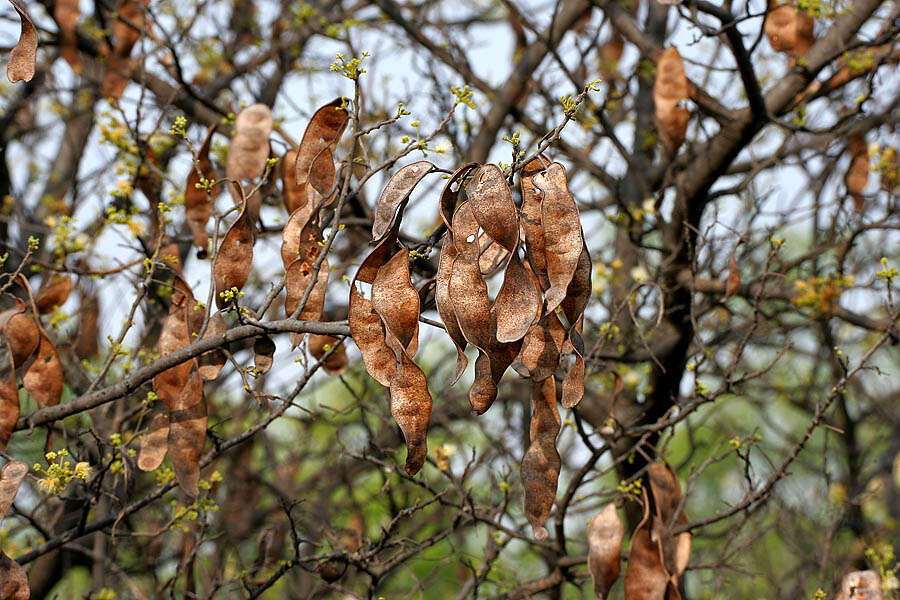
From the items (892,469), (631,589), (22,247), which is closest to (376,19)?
(22,247)

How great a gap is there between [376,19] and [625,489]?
408 cm

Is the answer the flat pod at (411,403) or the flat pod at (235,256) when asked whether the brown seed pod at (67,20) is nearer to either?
the flat pod at (235,256)

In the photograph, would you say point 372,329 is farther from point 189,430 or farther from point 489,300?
point 189,430

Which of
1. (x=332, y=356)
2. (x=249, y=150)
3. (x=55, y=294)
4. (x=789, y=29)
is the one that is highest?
(x=789, y=29)

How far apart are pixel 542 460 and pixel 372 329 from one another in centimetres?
54

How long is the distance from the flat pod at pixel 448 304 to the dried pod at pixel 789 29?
8.99ft

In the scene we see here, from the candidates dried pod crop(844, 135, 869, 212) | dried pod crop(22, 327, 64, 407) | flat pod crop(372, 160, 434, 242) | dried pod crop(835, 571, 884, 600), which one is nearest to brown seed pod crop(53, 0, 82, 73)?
dried pod crop(22, 327, 64, 407)

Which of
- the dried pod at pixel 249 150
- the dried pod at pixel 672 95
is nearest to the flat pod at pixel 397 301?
the dried pod at pixel 249 150

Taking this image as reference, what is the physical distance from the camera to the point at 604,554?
2979 millimetres

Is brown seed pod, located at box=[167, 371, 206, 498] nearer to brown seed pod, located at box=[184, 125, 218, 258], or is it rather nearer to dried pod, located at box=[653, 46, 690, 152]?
brown seed pod, located at box=[184, 125, 218, 258]

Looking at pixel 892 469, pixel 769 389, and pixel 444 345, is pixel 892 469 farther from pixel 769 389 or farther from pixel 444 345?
pixel 444 345

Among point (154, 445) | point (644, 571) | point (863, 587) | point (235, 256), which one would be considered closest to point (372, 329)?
point (235, 256)

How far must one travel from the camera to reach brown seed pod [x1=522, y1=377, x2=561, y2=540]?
2.23 meters

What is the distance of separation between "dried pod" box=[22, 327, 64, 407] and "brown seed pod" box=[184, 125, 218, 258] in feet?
2.20
